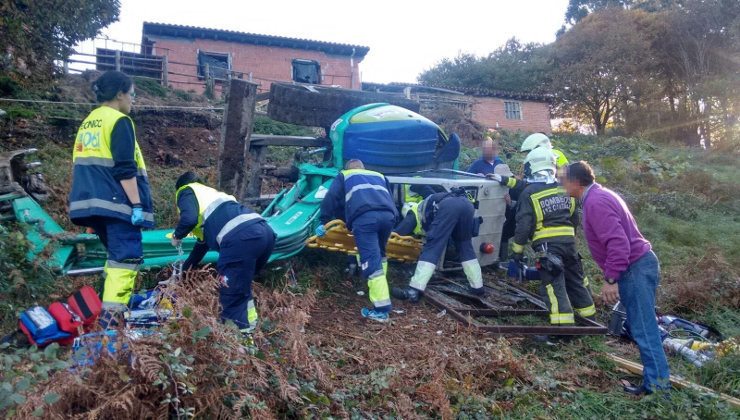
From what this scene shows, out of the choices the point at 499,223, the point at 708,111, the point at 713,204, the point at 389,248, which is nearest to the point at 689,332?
the point at 499,223

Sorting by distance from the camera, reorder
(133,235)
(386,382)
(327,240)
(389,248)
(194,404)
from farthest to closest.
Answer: (389,248)
(327,240)
(133,235)
(386,382)
(194,404)

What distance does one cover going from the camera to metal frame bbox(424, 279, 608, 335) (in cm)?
439

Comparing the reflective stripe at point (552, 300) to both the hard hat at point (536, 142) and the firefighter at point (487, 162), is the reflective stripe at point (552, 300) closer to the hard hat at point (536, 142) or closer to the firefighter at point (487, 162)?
the hard hat at point (536, 142)

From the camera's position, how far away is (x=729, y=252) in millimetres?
7359

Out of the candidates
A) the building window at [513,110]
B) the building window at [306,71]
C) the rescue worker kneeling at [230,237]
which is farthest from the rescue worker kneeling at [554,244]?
the building window at [513,110]

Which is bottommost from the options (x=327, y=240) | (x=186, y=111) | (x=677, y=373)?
(x=677, y=373)

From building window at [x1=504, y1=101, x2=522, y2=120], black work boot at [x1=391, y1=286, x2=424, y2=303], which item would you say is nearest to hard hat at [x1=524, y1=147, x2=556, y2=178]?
black work boot at [x1=391, y1=286, x2=424, y2=303]

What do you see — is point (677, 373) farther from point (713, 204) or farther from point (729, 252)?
point (713, 204)

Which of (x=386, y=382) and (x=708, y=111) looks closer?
(x=386, y=382)

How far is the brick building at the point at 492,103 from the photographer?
20.8 m

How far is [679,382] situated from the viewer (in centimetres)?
360

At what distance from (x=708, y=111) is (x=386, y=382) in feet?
80.1

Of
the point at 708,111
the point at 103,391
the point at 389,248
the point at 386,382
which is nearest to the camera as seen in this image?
the point at 103,391

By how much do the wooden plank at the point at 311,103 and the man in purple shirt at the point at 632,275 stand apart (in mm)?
3503
